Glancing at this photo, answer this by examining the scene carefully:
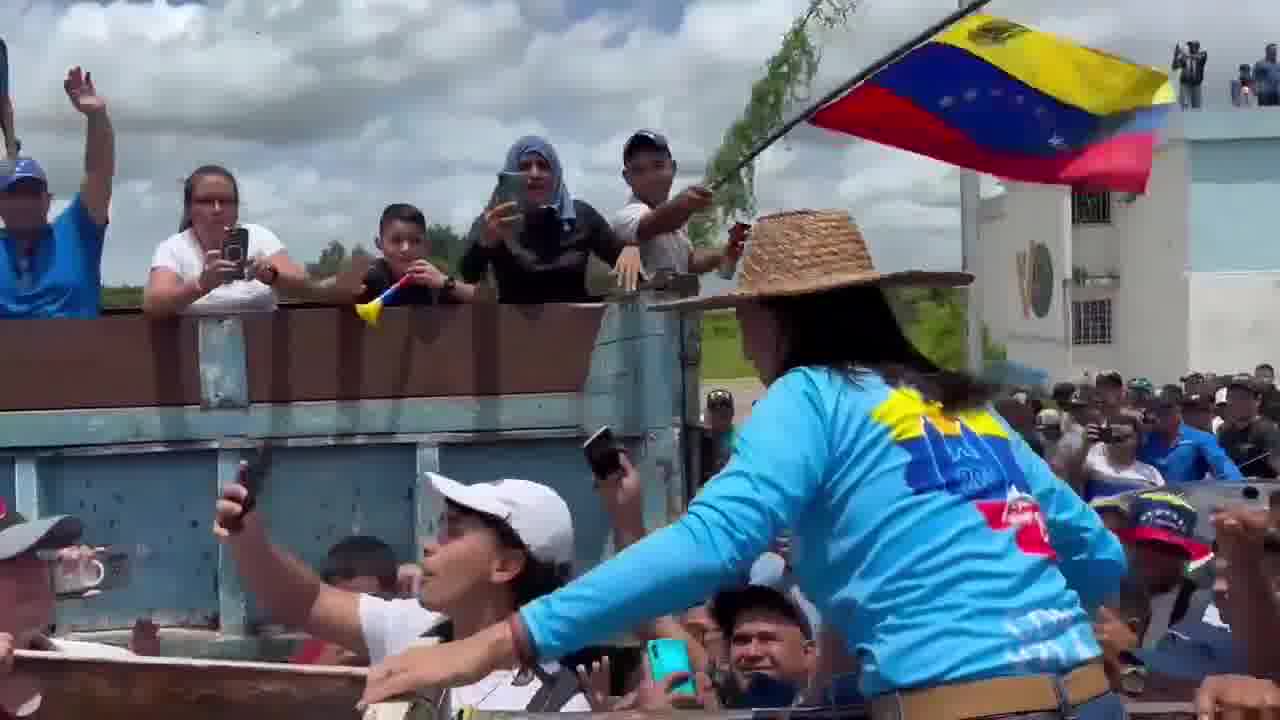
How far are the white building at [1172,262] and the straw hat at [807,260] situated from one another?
82.8 feet

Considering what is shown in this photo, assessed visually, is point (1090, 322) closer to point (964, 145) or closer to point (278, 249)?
point (964, 145)

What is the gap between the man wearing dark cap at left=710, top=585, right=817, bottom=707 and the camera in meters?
3.54

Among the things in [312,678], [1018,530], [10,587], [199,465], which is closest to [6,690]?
[10,587]

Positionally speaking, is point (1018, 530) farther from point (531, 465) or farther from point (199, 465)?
point (199, 465)

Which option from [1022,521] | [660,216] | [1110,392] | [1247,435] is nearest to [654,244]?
[660,216]

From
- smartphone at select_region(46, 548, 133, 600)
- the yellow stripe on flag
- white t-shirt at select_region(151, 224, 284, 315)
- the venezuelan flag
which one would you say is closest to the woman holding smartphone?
white t-shirt at select_region(151, 224, 284, 315)

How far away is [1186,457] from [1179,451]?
54 millimetres

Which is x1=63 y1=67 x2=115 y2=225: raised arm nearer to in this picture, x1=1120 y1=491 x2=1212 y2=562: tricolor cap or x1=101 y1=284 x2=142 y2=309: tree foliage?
x1=101 y1=284 x2=142 y2=309: tree foliage

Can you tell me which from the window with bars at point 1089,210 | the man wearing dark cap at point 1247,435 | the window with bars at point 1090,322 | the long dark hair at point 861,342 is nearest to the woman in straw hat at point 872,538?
the long dark hair at point 861,342

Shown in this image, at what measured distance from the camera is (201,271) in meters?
4.10

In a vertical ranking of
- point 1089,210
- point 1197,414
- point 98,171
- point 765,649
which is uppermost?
point 1089,210

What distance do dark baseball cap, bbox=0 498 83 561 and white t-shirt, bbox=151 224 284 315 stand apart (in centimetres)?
137

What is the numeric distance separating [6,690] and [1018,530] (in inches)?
63.2

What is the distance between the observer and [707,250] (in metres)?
5.38
